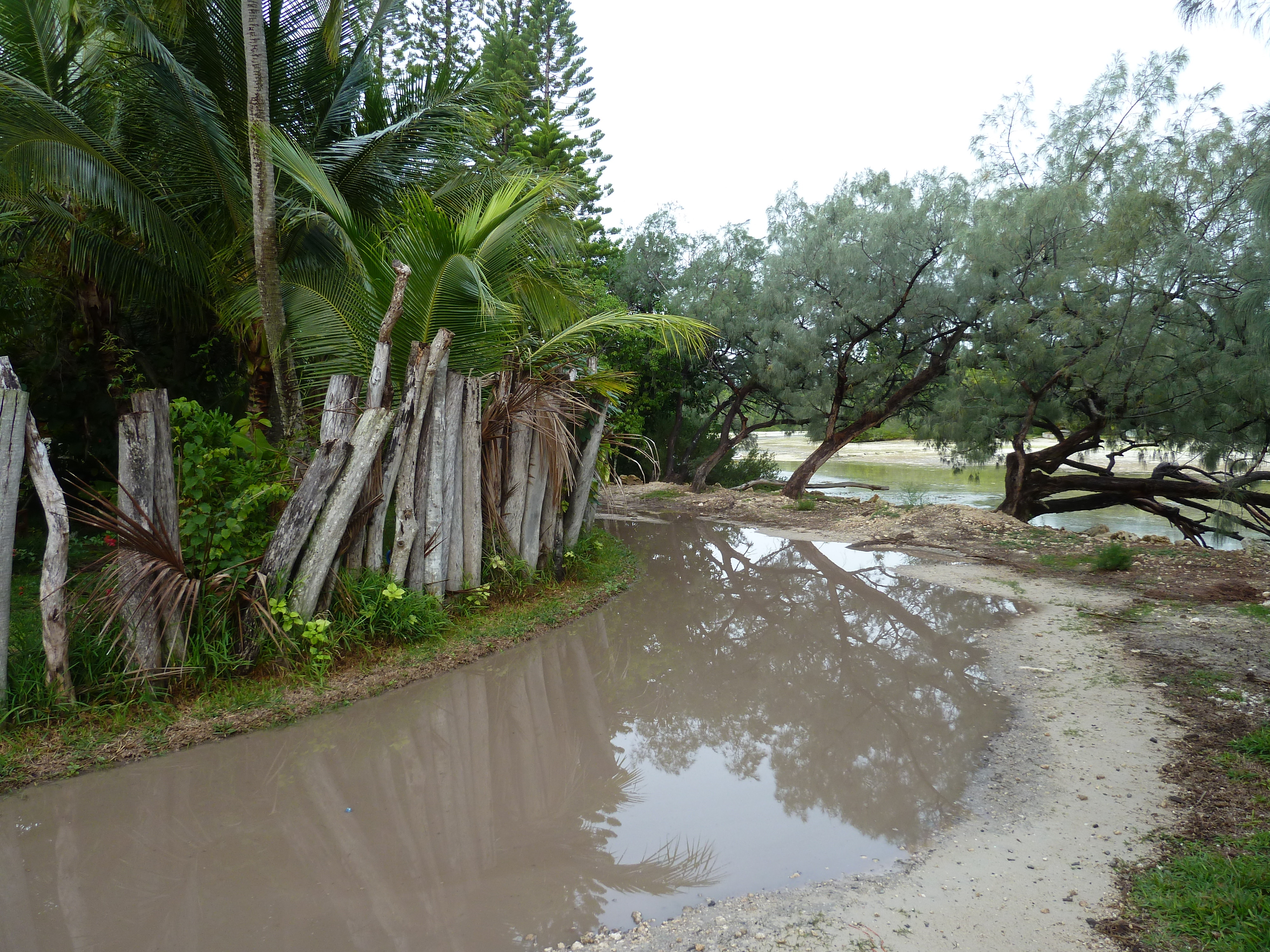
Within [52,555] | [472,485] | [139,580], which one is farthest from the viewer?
[472,485]

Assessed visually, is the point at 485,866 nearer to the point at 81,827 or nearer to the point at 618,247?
the point at 81,827

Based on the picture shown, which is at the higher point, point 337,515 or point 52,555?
point 337,515

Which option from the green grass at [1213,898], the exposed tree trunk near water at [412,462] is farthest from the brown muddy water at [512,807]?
the exposed tree trunk near water at [412,462]

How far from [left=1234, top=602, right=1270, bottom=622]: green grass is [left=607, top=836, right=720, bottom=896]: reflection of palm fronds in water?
6043 mm

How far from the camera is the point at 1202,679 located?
203 inches

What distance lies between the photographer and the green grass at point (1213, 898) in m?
2.58

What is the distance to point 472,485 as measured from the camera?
20.8 feet

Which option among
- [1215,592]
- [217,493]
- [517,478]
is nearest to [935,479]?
[1215,592]

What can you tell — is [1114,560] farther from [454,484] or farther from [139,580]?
[139,580]

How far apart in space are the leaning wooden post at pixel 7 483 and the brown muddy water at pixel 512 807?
0.80m

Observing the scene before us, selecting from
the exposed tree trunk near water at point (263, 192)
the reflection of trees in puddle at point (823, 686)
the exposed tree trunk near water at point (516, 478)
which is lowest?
the reflection of trees in puddle at point (823, 686)

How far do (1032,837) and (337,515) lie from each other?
4370 mm

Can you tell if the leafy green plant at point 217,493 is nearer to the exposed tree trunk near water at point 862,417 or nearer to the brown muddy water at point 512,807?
the brown muddy water at point 512,807

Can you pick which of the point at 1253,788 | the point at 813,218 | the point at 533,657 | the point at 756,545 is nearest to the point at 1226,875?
the point at 1253,788
